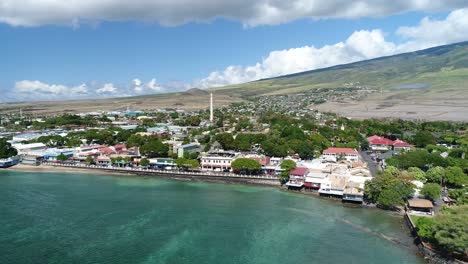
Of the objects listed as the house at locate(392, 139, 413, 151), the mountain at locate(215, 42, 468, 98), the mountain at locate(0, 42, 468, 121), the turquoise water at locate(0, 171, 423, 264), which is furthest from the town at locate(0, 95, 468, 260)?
the mountain at locate(215, 42, 468, 98)

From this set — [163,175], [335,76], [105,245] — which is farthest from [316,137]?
[335,76]

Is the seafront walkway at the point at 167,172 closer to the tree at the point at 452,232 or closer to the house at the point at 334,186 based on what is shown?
the house at the point at 334,186

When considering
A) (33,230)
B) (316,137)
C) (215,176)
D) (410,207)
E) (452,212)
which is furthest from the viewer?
(316,137)

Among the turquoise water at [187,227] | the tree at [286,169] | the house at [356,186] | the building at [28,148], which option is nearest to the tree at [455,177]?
the house at [356,186]

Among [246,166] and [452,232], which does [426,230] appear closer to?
[452,232]

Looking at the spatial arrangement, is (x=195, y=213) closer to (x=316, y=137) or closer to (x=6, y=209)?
(x=6, y=209)
